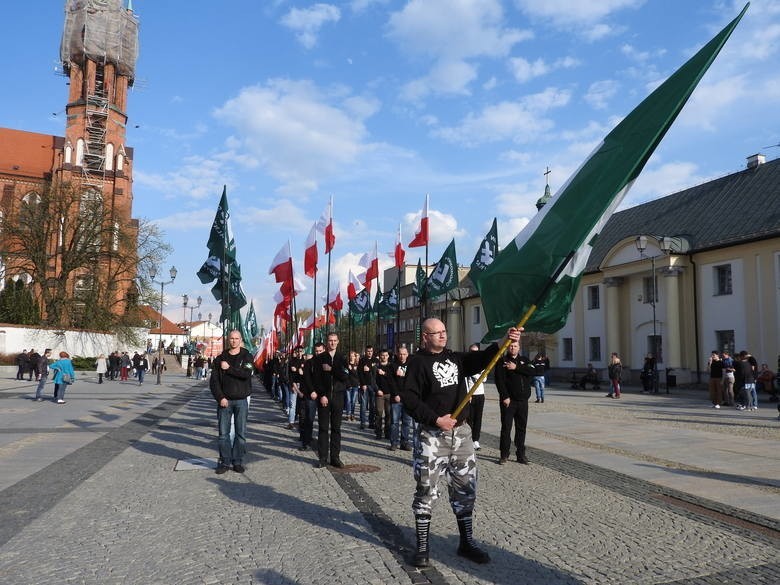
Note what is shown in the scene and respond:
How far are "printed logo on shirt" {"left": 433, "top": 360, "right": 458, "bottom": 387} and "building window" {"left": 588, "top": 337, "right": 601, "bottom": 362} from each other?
120 feet

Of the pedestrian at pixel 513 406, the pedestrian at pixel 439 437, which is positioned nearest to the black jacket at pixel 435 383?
the pedestrian at pixel 439 437

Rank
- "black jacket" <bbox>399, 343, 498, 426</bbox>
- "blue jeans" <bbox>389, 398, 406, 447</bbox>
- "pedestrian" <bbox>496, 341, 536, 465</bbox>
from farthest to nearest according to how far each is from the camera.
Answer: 1. "blue jeans" <bbox>389, 398, 406, 447</bbox>
2. "pedestrian" <bbox>496, 341, 536, 465</bbox>
3. "black jacket" <bbox>399, 343, 498, 426</bbox>

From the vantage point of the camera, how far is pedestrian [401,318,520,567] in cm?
495

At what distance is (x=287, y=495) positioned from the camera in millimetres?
7383

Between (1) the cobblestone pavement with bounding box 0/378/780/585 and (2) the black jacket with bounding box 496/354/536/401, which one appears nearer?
(1) the cobblestone pavement with bounding box 0/378/780/585

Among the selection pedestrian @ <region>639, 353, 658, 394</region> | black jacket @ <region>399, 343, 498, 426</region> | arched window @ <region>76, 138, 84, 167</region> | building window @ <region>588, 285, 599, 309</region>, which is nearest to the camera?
black jacket @ <region>399, 343, 498, 426</region>

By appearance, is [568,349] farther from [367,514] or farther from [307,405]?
[367,514]

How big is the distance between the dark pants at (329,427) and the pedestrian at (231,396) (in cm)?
107

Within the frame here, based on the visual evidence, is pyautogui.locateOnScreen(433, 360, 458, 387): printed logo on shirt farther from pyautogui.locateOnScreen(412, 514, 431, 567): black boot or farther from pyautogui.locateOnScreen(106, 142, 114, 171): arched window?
pyautogui.locateOnScreen(106, 142, 114, 171): arched window

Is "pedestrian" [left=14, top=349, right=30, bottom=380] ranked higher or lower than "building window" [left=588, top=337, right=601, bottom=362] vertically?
lower

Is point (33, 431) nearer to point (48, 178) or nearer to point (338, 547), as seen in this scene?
point (338, 547)

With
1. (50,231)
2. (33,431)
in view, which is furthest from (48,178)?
(33,431)

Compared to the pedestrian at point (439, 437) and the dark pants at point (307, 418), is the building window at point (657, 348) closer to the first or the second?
the dark pants at point (307, 418)

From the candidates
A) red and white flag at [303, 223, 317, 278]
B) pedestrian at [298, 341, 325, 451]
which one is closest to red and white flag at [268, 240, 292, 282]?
red and white flag at [303, 223, 317, 278]
